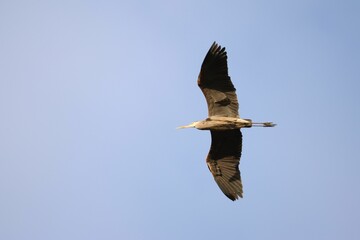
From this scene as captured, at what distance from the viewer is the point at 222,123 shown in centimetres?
2031

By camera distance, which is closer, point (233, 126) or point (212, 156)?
point (233, 126)

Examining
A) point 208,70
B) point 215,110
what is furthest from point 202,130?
point 208,70

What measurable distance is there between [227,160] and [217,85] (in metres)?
3.12

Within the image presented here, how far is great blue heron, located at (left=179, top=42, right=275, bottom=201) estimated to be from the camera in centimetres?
1977

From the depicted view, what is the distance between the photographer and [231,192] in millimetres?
20875

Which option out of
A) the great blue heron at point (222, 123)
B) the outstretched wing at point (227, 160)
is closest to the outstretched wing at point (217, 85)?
the great blue heron at point (222, 123)

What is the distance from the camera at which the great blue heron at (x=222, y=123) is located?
19.8 meters

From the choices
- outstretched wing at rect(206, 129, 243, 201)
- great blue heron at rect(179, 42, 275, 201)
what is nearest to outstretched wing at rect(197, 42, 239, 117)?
great blue heron at rect(179, 42, 275, 201)

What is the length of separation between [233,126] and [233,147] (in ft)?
3.93

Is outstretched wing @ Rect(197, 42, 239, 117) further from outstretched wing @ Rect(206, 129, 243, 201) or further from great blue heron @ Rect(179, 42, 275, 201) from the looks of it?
outstretched wing @ Rect(206, 129, 243, 201)

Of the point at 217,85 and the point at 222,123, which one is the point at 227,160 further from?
the point at 217,85

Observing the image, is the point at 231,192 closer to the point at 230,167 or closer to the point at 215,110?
the point at 230,167

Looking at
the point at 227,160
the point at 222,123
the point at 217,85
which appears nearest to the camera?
the point at 217,85

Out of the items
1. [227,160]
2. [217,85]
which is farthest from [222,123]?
[227,160]
